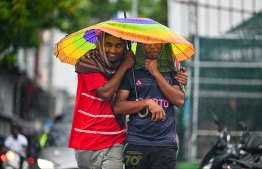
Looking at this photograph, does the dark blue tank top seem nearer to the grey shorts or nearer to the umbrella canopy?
the grey shorts

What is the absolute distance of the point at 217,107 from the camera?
1045 centimetres

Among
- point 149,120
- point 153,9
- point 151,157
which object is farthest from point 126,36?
point 153,9

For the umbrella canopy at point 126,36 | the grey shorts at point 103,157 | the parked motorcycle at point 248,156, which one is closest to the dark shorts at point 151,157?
the grey shorts at point 103,157

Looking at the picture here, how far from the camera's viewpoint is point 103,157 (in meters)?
3.80

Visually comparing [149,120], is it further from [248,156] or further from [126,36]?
[248,156]

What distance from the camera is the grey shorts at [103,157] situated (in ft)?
12.3

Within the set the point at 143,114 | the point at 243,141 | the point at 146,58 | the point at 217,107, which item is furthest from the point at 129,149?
the point at 217,107

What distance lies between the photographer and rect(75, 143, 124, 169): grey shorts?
3748 millimetres

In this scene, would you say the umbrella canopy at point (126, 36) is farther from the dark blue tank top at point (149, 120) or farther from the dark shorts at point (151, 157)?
the dark shorts at point (151, 157)

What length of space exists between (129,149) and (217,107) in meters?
7.14

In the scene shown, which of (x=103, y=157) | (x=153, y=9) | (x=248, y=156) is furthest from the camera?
(x=153, y=9)

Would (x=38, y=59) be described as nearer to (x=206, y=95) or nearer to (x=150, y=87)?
(x=206, y=95)

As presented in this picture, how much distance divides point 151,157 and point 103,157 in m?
0.47

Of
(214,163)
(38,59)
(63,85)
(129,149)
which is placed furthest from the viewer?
(63,85)
